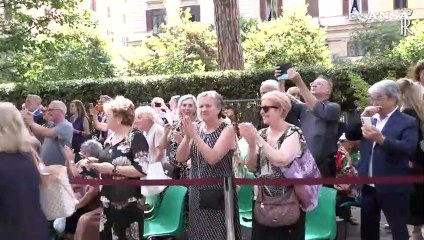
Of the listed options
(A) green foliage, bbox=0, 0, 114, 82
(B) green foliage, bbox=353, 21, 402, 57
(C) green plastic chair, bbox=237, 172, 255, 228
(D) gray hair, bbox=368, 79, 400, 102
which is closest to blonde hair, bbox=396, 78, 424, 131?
(D) gray hair, bbox=368, 79, 400, 102

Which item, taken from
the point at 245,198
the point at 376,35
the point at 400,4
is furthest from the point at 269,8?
the point at 245,198

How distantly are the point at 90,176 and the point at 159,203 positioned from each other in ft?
2.68

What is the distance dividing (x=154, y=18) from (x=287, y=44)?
3139cm

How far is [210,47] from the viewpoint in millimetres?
33344

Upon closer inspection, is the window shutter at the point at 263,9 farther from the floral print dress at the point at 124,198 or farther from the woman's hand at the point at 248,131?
the woman's hand at the point at 248,131

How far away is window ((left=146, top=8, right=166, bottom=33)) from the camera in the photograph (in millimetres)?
60656

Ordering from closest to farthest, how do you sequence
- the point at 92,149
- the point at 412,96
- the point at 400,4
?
1. the point at 412,96
2. the point at 92,149
3. the point at 400,4

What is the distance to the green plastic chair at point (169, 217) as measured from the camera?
23.0 feet

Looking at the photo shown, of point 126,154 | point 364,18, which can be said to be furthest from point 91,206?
point 364,18

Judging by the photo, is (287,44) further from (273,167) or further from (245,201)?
(273,167)

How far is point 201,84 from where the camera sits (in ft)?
65.1

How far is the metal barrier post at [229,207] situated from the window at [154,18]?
5549 cm

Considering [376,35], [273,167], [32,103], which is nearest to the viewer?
[273,167]

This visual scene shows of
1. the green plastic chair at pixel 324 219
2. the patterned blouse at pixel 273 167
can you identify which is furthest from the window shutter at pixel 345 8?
the patterned blouse at pixel 273 167
